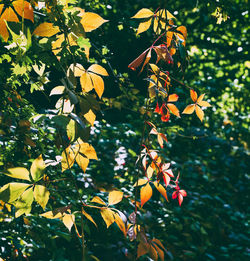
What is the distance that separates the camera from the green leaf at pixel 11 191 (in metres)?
0.69

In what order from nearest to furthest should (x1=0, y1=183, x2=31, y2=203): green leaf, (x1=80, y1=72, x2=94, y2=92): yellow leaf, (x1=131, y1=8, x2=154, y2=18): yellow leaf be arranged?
(x1=0, y1=183, x2=31, y2=203): green leaf, (x1=80, y1=72, x2=94, y2=92): yellow leaf, (x1=131, y1=8, x2=154, y2=18): yellow leaf

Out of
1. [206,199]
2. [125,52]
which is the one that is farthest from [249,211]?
[125,52]

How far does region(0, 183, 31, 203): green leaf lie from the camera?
0.69 m

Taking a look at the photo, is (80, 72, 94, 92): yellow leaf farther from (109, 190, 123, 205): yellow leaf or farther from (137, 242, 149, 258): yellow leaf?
(137, 242, 149, 258): yellow leaf

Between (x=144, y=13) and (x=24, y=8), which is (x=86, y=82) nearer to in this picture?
(x=24, y=8)

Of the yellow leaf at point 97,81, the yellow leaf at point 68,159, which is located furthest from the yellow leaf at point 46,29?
the yellow leaf at point 68,159

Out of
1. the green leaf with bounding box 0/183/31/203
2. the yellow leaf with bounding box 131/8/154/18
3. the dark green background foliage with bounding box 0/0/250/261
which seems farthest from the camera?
the dark green background foliage with bounding box 0/0/250/261

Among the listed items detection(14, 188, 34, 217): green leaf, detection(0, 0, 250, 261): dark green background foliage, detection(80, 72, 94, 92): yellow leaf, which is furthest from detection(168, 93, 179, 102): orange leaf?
detection(14, 188, 34, 217): green leaf

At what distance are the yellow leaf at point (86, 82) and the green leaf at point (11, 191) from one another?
302 mm

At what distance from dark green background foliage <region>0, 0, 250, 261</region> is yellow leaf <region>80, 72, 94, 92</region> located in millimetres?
120

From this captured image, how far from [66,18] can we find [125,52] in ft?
6.60

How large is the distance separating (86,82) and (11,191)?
13.5 inches

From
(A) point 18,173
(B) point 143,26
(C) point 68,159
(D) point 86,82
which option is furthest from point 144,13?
(A) point 18,173

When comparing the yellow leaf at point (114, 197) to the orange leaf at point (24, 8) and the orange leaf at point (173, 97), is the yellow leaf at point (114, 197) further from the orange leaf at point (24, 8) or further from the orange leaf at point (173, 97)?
the orange leaf at point (24, 8)
